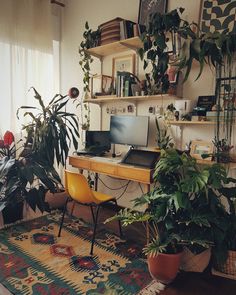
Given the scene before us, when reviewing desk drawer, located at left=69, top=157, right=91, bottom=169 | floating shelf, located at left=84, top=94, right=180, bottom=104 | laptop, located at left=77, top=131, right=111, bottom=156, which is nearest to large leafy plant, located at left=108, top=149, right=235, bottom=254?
floating shelf, located at left=84, top=94, right=180, bottom=104

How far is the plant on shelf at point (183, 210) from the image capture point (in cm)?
177

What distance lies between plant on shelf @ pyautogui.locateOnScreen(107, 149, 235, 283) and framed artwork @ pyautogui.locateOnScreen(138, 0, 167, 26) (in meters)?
1.71

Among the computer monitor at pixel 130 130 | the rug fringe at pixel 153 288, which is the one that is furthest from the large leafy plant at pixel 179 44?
the rug fringe at pixel 153 288

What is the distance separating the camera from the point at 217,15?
2.35 metres

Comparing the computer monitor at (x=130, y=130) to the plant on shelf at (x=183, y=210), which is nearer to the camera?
the plant on shelf at (x=183, y=210)

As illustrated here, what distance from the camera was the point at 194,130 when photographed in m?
2.58

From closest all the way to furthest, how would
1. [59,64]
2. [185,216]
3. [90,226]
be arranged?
1. [185,216]
2. [90,226]
3. [59,64]

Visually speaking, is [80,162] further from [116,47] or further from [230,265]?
[230,265]

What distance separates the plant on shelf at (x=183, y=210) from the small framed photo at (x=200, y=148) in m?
0.50

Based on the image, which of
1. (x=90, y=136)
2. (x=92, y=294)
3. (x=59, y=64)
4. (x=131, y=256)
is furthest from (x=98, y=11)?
(x=92, y=294)

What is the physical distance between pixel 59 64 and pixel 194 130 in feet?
7.97

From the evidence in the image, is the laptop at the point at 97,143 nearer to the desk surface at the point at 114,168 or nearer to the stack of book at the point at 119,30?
the desk surface at the point at 114,168

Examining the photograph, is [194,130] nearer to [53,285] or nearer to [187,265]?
[187,265]

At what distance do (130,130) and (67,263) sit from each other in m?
1.53
